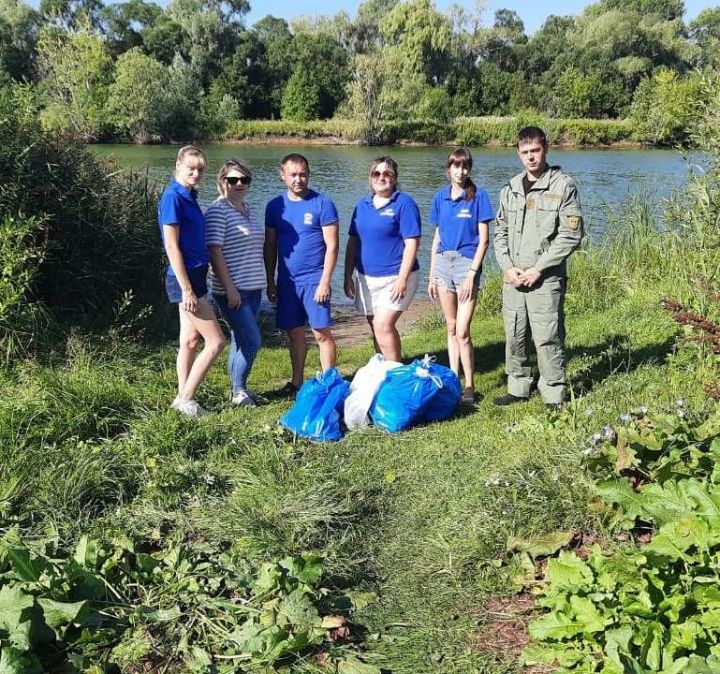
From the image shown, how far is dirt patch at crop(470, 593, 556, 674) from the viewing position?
2.56 metres

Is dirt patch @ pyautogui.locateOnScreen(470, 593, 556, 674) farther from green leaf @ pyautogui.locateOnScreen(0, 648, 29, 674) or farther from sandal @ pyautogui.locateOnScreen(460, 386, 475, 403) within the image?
sandal @ pyautogui.locateOnScreen(460, 386, 475, 403)

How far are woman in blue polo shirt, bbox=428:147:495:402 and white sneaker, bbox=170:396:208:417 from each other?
1951 mm

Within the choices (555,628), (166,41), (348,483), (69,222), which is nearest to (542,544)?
Answer: (555,628)

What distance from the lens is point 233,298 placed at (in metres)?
4.86

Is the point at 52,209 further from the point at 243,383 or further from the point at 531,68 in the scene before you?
the point at 531,68

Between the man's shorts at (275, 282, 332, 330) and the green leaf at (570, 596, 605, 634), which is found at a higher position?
the man's shorts at (275, 282, 332, 330)

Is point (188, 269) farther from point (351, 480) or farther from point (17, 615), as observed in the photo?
point (17, 615)

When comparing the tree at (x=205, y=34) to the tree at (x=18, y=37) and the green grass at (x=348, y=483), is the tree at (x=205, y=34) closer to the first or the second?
the tree at (x=18, y=37)

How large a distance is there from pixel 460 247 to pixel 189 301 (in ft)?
Answer: 6.58

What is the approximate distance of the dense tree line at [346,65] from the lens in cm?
4269

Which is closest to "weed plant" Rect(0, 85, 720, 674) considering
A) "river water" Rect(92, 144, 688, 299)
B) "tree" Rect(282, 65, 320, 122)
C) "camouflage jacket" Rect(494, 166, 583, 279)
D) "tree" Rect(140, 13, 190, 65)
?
"camouflage jacket" Rect(494, 166, 583, 279)

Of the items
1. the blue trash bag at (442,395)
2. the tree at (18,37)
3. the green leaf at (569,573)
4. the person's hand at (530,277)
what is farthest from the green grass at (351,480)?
the tree at (18,37)

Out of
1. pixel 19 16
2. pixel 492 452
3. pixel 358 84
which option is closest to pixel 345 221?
pixel 492 452

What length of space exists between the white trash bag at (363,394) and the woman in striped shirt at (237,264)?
0.86 meters
